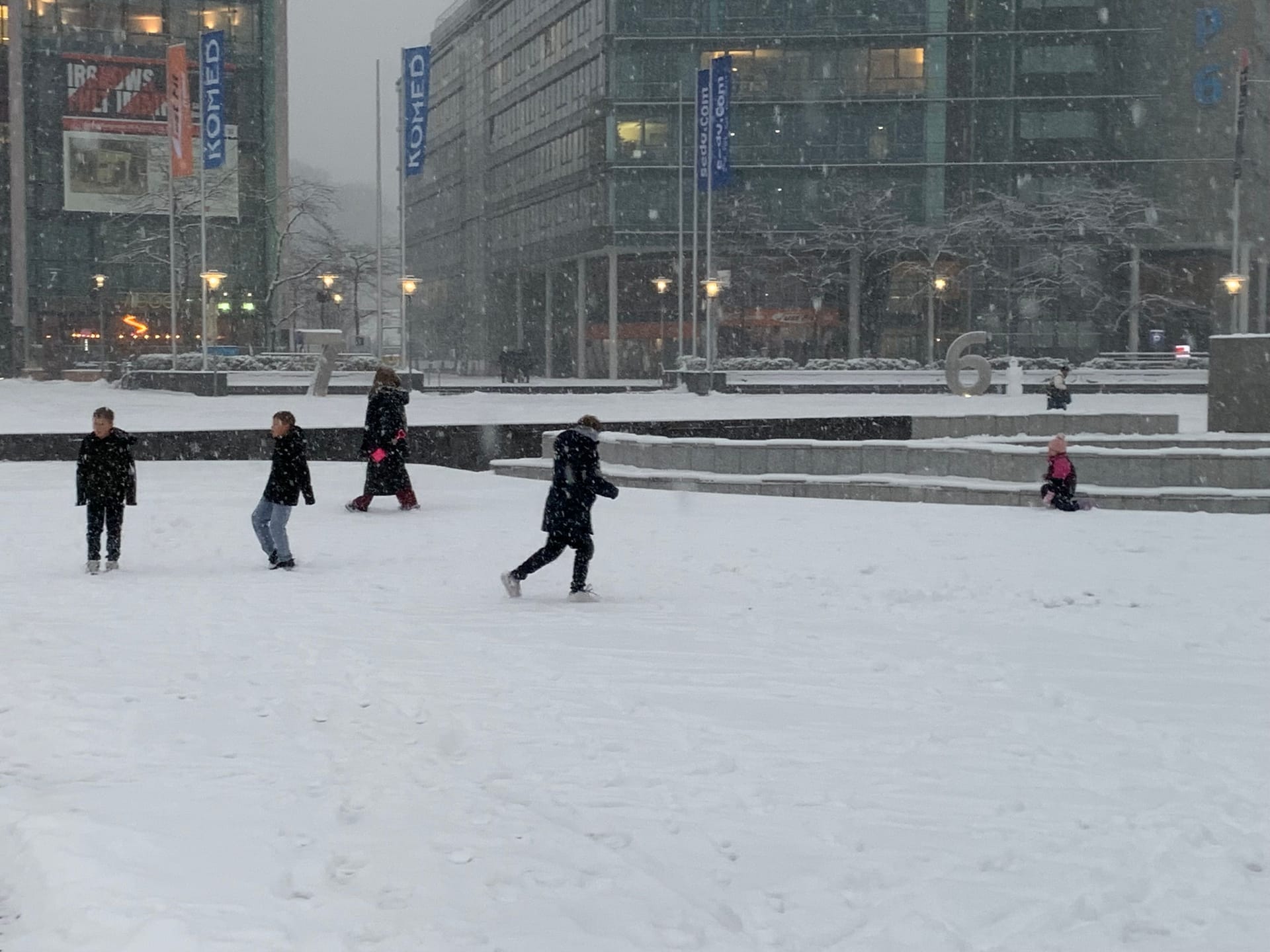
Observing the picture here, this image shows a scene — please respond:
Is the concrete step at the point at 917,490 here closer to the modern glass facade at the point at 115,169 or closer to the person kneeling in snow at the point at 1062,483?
the person kneeling in snow at the point at 1062,483

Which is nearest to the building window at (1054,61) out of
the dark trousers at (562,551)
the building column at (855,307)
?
the building column at (855,307)

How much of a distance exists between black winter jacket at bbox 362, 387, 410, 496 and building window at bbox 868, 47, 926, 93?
59.5 m

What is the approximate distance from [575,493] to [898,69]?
6552 cm

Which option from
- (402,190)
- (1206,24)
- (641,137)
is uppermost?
(1206,24)

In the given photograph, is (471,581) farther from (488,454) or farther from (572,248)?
(572,248)

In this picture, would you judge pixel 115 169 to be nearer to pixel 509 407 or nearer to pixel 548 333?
pixel 548 333

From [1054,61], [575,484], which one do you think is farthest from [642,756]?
[1054,61]

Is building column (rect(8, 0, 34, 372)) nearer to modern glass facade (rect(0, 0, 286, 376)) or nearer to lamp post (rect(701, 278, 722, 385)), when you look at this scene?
modern glass facade (rect(0, 0, 286, 376))

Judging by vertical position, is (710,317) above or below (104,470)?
above

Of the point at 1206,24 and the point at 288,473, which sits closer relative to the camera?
the point at 288,473

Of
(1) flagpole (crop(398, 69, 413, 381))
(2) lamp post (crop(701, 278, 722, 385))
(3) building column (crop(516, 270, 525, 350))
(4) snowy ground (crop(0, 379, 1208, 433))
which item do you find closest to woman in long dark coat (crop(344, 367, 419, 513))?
(4) snowy ground (crop(0, 379, 1208, 433))

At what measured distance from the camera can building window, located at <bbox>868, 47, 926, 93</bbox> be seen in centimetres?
7175

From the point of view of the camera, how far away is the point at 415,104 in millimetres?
45000

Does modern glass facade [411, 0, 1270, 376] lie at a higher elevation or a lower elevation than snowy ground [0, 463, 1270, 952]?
higher
